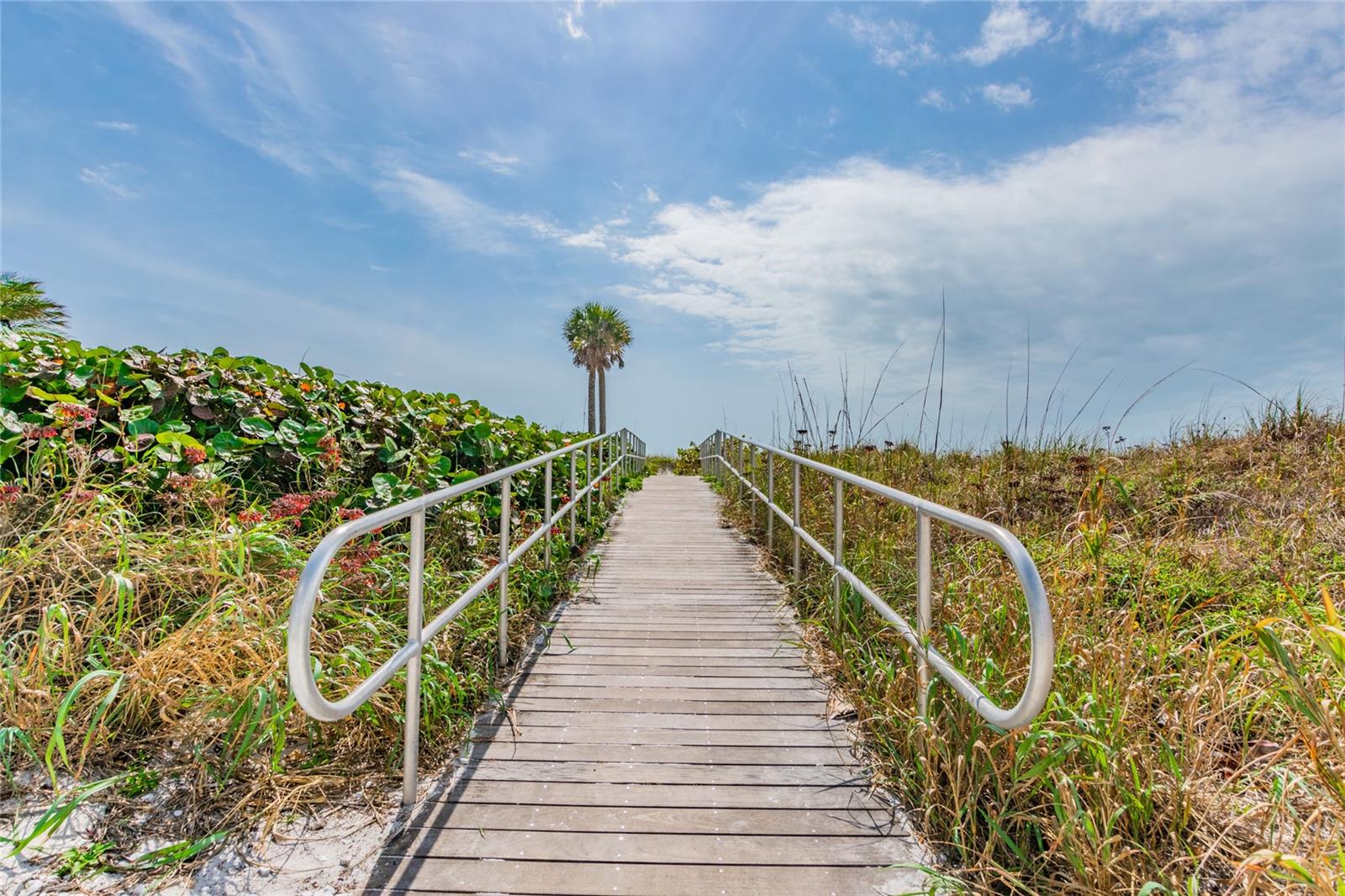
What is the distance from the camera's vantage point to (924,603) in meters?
2.33

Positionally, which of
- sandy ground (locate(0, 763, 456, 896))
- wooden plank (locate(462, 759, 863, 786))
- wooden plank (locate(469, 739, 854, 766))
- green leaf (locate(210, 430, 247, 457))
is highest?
green leaf (locate(210, 430, 247, 457))

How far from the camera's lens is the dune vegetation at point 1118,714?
1.81 metres

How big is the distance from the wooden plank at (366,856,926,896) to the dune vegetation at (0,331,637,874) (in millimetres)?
471

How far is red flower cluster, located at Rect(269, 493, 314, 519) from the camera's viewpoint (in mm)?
3848

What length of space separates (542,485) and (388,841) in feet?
13.7

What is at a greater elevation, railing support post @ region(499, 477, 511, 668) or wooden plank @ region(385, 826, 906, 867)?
railing support post @ region(499, 477, 511, 668)

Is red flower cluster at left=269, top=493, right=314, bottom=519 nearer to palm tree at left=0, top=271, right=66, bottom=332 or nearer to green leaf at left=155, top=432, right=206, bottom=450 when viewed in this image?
green leaf at left=155, top=432, right=206, bottom=450

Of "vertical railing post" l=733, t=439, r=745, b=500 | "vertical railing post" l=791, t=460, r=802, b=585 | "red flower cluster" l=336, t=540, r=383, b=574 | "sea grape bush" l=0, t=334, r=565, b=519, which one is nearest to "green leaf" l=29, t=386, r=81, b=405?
"sea grape bush" l=0, t=334, r=565, b=519

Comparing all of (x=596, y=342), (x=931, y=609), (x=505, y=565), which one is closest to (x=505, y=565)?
(x=505, y=565)

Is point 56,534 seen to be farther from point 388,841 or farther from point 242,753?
point 388,841

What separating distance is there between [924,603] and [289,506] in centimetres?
336

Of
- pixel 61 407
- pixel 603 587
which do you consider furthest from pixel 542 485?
pixel 61 407

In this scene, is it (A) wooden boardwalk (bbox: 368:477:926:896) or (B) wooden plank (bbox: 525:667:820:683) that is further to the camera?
(B) wooden plank (bbox: 525:667:820:683)

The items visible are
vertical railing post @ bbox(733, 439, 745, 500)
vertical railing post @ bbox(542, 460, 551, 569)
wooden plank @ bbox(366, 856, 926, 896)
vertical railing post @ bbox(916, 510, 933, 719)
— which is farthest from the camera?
vertical railing post @ bbox(733, 439, 745, 500)
